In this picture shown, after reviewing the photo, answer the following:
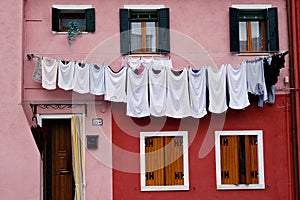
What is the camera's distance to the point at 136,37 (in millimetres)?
12875

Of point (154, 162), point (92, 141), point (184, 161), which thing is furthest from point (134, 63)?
point (184, 161)

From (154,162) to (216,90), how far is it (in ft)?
7.94

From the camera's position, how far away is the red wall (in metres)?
12.4

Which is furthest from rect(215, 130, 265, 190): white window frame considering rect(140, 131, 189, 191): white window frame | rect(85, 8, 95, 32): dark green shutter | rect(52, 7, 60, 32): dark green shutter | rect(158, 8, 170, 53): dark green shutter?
rect(52, 7, 60, 32): dark green shutter

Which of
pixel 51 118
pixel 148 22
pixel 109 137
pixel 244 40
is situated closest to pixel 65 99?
pixel 51 118

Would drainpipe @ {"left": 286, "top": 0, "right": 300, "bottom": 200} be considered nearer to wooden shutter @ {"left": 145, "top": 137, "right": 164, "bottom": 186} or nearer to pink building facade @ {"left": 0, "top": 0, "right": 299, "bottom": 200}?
pink building facade @ {"left": 0, "top": 0, "right": 299, "bottom": 200}

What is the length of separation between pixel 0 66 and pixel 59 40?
1608mm

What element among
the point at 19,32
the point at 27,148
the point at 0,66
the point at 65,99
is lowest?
the point at 27,148

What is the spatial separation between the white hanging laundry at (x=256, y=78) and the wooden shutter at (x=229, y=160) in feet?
4.46

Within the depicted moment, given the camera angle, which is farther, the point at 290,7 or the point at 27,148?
the point at 290,7

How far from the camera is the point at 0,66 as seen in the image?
12164 millimetres

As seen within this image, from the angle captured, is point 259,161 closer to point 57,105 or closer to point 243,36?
point 243,36

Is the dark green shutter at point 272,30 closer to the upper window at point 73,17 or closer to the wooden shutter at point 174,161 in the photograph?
the wooden shutter at point 174,161

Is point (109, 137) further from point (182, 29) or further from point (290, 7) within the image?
point (290, 7)
